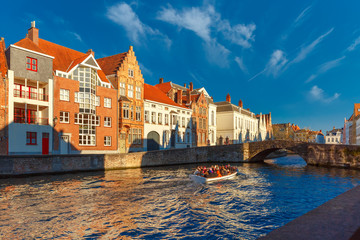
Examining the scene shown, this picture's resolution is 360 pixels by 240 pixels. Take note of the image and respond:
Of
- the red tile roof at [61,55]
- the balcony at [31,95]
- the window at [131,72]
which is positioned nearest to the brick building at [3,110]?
the balcony at [31,95]

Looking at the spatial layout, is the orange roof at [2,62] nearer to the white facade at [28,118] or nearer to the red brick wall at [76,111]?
the white facade at [28,118]

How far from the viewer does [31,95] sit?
30406 mm

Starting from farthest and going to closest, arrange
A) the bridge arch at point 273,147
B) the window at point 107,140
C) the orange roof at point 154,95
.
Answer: the orange roof at point 154,95 < the bridge arch at point 273,147 < the window at point 107,140

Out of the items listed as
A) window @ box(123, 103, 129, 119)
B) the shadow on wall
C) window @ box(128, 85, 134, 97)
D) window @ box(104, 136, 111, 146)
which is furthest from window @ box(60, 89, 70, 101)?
window @ box(128, 85, 134, 97)

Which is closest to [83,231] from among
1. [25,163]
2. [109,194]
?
[109,194]

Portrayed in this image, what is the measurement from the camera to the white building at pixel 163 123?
44.1m

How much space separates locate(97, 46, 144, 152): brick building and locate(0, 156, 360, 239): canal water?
54.7 ft

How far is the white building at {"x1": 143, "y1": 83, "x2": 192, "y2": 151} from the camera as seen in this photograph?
44125 mm

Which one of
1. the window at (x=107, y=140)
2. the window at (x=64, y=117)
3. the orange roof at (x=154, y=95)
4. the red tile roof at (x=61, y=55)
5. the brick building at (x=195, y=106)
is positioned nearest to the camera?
the window at (x=64, y=117)

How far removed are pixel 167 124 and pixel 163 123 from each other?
1.28m

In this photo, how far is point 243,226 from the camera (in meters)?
11.7

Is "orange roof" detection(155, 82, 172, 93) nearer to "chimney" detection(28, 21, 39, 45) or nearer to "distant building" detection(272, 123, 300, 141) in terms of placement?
"chimney" detection(28, 21, 39, 45)

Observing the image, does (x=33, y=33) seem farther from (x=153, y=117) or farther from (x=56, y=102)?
(x=153, y=117)

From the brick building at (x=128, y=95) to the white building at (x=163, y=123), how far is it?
1.66 meters
